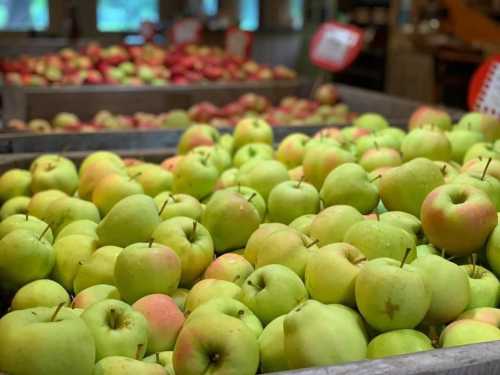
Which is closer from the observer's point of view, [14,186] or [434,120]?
[14,186]

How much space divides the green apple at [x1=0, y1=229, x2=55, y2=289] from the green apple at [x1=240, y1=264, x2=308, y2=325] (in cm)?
48

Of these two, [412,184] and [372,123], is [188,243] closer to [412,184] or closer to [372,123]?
[412,184]

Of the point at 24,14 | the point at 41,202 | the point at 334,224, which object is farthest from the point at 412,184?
the point at 24,14

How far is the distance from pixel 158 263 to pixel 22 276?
1.10ft

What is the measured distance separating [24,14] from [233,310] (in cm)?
847

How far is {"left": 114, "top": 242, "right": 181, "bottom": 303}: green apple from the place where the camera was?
1.34 m

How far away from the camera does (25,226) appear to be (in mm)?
1671

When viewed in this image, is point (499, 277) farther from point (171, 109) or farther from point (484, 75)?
point (171, 109)

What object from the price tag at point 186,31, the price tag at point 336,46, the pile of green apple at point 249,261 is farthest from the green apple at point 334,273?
the price tag at point 186,31

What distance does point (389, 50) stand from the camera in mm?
8539

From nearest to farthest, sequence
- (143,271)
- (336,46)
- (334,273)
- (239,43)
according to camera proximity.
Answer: (334,273) < (143,271) < (336,46) < (239,43)

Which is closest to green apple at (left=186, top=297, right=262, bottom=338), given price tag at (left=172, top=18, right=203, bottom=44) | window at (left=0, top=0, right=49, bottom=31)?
price tag at (left=172, top=18, right=203, bottom=44)

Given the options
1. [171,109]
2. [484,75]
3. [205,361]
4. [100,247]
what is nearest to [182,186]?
[100,247]

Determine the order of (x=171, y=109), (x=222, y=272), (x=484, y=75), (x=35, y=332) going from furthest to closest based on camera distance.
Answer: (x=171, y=109) < (x=484, y=75) < (x=222, y=272) < (x=35, y=332)
